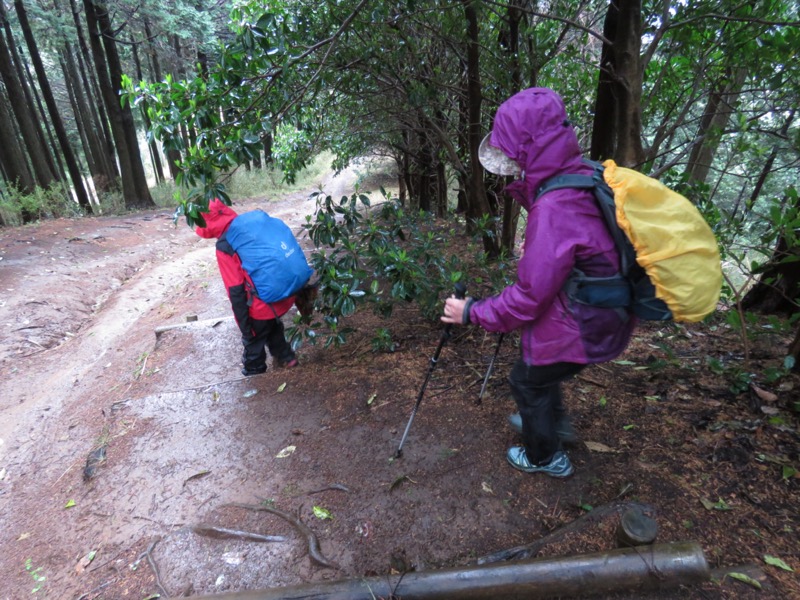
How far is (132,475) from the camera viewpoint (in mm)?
3400

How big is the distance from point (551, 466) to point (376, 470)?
3.69 feet

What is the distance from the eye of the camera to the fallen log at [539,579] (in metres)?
1.87

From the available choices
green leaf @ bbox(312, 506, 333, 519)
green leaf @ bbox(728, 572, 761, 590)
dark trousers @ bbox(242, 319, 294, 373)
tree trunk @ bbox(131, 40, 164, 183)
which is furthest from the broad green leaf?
green leaf @ bbox(728, 572, 761, 590)

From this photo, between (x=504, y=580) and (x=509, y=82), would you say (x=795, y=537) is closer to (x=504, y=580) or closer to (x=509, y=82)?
(x=504, y=580)

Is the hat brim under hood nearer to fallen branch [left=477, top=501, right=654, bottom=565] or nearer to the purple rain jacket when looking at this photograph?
the purple rain jacket

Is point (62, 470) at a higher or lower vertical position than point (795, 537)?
lower

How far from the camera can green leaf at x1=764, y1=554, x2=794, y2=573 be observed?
6.33 ft

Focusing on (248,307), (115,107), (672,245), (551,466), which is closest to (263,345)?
(248,307)

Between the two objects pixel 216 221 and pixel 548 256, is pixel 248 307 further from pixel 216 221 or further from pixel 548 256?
pixel 548 256

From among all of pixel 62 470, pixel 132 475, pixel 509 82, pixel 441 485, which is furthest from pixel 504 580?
pixel 509 82

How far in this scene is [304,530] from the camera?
259 centimetres

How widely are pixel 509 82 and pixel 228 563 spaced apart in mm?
5205

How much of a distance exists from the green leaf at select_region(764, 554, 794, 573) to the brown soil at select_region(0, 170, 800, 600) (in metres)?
0.03

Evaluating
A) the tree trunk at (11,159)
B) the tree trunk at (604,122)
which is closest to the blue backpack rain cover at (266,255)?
the tree trunk at (604,122)
